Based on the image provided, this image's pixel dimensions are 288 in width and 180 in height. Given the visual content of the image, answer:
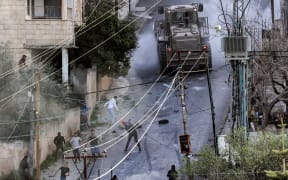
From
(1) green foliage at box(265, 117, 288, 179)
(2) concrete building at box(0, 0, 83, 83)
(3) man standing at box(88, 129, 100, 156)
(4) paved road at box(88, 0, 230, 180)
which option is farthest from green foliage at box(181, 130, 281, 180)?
(2) concrete building at box(0, 0, 83, 83)

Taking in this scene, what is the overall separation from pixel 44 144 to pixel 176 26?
1227 centimetres

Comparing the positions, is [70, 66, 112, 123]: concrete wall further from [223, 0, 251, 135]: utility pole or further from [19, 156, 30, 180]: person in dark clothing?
[223, 0, 251, 135]: utility pole

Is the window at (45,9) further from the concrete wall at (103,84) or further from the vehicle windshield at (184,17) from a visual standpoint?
the vehicle windshield at (184,17)

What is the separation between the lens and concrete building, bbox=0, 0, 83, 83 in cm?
3038

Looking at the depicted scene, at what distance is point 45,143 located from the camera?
2620 cm

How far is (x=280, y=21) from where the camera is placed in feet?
119

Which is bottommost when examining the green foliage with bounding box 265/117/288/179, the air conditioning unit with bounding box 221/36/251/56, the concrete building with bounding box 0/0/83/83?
the green foliage with bounding box 265/117/288/179

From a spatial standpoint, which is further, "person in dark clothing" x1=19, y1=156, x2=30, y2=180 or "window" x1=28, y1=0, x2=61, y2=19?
"window" x1=28, y1=0, x2=61, y2=19

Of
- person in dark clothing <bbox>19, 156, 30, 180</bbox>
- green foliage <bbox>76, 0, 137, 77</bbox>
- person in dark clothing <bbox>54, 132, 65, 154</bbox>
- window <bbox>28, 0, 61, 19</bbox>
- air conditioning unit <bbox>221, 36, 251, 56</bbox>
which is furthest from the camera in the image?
green foliage <bbox>76, 0, 137, 77</bbox>

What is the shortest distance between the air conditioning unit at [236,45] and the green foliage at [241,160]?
2.75 metres

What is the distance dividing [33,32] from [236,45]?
10.9 metres

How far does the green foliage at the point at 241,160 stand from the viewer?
2202cm

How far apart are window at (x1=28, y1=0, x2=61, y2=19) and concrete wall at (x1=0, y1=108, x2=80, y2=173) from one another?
449 cm

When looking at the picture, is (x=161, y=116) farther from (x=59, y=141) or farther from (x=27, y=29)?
(x=27, y=29)
